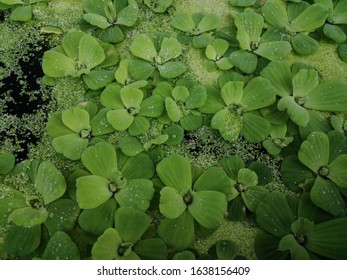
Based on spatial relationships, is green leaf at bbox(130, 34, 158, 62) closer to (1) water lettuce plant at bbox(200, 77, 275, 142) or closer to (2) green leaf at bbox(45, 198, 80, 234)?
(1) water lettuce plant at bbox(200, 77, 275, 142)

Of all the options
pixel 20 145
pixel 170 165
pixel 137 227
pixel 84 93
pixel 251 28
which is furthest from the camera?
pixel 251 28

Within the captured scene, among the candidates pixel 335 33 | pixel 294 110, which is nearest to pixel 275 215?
pixel 294 110

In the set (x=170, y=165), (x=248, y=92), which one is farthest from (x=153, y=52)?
(x=170, y=165)

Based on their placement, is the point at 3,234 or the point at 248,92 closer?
the point at 3,234

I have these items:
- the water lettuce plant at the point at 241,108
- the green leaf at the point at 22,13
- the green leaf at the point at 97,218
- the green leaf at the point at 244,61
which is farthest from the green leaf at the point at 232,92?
the green leaf at the point at 22,13

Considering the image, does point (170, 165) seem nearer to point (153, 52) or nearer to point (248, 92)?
point (248, 92)

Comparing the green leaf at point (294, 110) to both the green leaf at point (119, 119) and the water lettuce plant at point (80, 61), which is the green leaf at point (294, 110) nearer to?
the green leaf at point (119, 119)
